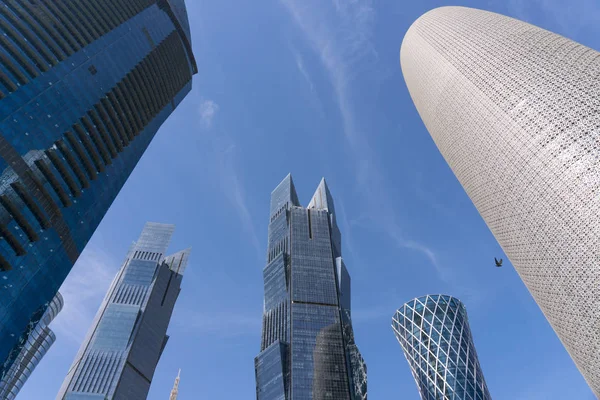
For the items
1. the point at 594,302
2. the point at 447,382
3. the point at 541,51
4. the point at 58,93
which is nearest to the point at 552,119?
the point at 541,51

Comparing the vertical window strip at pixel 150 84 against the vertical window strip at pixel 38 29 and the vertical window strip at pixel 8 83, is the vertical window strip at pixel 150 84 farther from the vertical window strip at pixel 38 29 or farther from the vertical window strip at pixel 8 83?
the vertical window strip at pixel 8 83

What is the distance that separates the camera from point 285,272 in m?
171

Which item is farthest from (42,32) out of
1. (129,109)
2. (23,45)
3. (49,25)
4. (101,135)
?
(129,109)

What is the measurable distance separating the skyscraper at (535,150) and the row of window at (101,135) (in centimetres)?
8793

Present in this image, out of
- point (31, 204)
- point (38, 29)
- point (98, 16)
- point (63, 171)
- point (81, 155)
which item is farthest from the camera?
point (98, 16)

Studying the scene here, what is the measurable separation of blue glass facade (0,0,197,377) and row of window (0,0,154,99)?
20 cm

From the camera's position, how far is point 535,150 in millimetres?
82688

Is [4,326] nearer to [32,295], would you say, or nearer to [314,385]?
[32,295]

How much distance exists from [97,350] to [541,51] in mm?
183611

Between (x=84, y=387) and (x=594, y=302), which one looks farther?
(x=84, y=387)

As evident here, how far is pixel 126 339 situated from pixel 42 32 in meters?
128

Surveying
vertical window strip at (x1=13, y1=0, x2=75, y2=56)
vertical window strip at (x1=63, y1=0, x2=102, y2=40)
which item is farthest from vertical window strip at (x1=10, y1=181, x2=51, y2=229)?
vertical window strip at (x1=63, y1=0, x2=102, y2=40)

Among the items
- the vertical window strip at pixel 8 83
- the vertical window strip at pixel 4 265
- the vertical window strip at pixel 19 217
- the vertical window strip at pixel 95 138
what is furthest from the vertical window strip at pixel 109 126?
the vertical window strip at pixel 4 265

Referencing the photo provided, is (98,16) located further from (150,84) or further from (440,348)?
(440,348)
